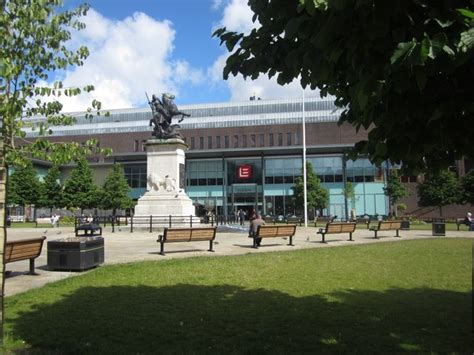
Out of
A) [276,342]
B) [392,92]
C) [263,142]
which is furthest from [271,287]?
[263,142]

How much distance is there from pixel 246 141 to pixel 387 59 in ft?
253

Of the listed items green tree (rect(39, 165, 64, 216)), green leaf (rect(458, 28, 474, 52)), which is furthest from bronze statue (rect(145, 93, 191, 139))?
green tree (rect(39, 165, 64, 216))

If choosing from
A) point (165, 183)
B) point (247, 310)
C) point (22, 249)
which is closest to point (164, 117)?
point (165, 183)

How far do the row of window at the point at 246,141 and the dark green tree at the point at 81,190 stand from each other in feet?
66.4

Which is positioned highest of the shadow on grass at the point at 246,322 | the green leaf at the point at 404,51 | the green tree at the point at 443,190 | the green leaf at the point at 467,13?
→ the green tree at the point at 443,190

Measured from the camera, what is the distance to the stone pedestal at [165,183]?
2814cm

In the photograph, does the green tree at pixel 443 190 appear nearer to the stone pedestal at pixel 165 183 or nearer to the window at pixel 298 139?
the window at pixel 298 139

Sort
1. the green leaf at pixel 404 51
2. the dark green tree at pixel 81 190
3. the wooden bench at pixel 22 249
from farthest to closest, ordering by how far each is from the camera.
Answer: the dark green tree at pixel 81 190 → the wooden bench at pixel 22 249 → the green leaf at pixel 404 51

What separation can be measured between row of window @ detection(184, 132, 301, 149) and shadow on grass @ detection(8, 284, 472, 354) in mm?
70127

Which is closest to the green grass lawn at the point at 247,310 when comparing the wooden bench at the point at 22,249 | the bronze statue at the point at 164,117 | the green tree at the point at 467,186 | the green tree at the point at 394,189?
the wooden bench at the point at 22,249

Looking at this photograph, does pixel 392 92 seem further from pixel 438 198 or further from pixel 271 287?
pixel 438 198

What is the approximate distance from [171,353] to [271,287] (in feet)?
14.5

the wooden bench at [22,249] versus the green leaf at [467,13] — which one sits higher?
the green leaf at [467,13]

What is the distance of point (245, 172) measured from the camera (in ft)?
247
